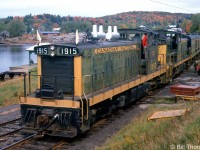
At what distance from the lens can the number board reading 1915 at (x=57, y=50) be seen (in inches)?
398

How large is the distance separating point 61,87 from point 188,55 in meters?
21.6

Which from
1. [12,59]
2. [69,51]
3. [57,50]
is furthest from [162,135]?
[12,59]

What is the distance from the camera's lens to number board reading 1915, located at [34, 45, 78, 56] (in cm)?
1010

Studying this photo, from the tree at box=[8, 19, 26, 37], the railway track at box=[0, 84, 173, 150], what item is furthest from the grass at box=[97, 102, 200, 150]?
the tree at box=[8, 19, 26, 37]

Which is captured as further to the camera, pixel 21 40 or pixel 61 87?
pixel 21 40

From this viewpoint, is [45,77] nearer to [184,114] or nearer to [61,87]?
[61,87]

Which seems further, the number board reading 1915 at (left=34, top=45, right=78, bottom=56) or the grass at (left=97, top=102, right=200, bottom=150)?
the number board reading 1915 at (left=34, top=45, right=78, bottom=56)

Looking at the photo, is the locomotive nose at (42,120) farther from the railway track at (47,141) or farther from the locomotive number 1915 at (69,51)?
the locomotive number 1915 at (69,51)

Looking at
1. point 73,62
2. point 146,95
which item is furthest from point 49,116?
point 146,95

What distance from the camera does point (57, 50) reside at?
10289 mm

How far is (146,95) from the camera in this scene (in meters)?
16.9

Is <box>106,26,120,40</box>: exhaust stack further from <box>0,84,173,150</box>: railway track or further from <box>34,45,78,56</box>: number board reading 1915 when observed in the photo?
<box>34,45,78,56</box>: number board reading 1915

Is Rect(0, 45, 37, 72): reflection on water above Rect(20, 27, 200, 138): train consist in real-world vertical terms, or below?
below

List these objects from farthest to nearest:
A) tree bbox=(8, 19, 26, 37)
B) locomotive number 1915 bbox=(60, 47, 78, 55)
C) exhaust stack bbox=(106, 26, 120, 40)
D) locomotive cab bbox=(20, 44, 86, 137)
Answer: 1. tree bbox=(8, 19, 26, 37)
2. exhaust stack bbox=(106, 26, 120, 40)
3. locomotive number 1915 bbox=(60, 47, 78, 55)
4. locomotive cab bbox=(20, 44, 86, 137)
